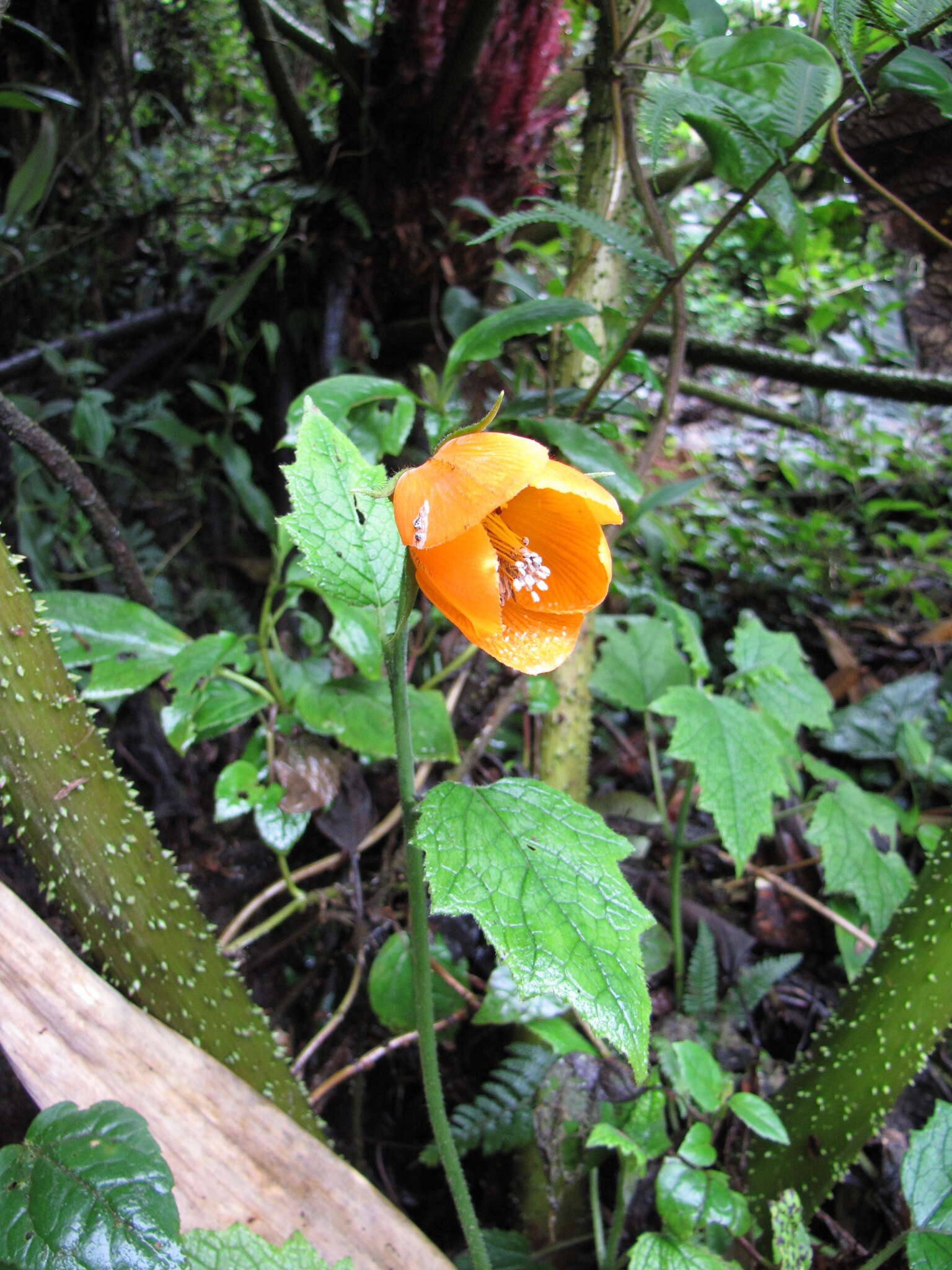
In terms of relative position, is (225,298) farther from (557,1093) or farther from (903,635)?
(903,635)

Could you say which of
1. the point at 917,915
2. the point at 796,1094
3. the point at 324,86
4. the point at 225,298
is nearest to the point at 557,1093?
the point at 796,1094

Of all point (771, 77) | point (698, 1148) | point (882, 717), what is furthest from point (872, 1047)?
point (771, 77)

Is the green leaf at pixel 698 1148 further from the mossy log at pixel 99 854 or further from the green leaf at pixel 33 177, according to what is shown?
the green leaf at pixel 33 177

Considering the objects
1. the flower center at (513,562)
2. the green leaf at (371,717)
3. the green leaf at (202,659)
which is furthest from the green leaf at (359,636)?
the flower center at (513,562)

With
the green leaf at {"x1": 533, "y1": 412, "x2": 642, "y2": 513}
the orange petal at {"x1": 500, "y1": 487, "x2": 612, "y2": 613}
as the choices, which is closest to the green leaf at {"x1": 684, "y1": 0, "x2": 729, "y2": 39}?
the green leaf at {"x1": 533, "y1": 412, "x2": 642, "y2": 513}

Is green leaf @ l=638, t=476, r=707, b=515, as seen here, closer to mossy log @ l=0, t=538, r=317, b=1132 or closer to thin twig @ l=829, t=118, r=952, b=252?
thin twig @ l=829, t=118, r=952, b=252
